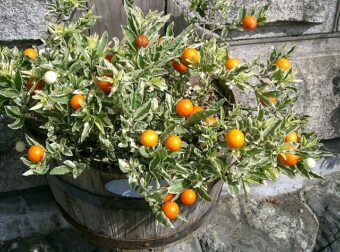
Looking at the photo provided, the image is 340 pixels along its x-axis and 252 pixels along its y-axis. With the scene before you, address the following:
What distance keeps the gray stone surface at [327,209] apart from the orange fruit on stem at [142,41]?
5.68 ft

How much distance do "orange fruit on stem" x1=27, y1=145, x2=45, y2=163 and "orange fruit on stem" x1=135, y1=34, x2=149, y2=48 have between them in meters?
0.45

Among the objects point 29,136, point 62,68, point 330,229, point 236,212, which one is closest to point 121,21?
point 62,68

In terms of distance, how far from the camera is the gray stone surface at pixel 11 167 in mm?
2162

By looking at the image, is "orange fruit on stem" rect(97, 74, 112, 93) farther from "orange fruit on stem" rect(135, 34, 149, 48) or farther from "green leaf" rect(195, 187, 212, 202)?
"green leaf" rect(195, 187, 212, 202)

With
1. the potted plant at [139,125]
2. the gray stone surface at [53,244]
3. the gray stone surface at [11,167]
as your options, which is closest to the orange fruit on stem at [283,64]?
the potted plant at [139,125]

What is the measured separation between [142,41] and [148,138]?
0.31 metres

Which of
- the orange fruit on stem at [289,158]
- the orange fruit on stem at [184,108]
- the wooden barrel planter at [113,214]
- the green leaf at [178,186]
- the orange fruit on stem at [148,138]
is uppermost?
the orange fruit on stem at [184,108]

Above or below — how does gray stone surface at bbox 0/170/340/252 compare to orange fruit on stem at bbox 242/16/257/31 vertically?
below

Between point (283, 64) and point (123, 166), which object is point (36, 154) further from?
point (283, 64)

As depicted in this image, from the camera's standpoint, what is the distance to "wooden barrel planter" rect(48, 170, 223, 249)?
58.7 inches

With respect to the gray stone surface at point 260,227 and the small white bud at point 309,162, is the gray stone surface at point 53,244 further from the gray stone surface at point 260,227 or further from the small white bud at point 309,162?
the small white bud at point 309,162

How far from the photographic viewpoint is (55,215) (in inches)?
96.9

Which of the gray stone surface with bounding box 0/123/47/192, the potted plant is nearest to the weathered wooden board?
the potted plant

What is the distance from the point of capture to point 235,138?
1.30 m
